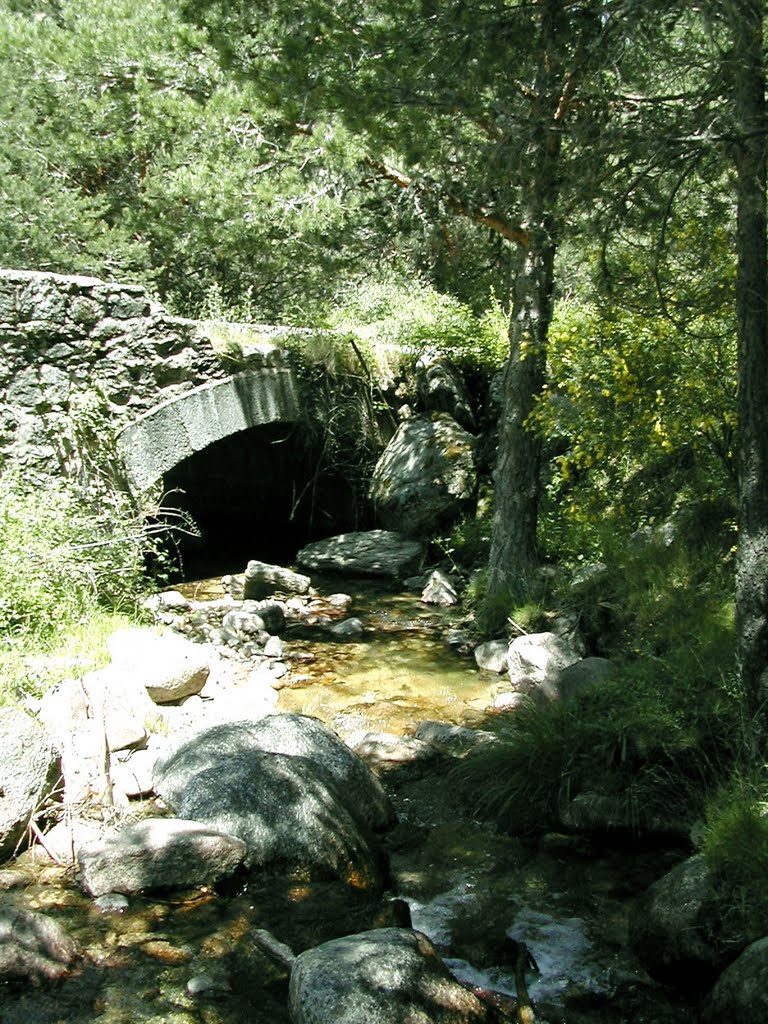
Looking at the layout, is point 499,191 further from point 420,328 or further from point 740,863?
point 740,863

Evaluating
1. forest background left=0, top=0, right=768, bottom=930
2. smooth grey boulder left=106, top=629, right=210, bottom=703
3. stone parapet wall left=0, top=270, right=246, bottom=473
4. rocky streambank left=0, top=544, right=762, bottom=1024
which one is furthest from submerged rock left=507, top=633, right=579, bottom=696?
stone parapet wall left=0, top=270, right=246, bottom=473

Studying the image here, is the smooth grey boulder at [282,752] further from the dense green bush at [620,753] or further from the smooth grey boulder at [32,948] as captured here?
the smooth grey boulder at [32,948]

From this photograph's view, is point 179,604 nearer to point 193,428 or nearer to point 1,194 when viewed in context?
point 193,428

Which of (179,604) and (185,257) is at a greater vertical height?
(185,257)

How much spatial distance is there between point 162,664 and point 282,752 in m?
1.79

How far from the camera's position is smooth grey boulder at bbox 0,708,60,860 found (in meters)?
3.98

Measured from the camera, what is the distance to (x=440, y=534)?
9.75 metres

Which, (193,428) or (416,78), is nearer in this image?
(416,78)

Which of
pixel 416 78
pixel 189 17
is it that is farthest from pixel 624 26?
pixel 189 17

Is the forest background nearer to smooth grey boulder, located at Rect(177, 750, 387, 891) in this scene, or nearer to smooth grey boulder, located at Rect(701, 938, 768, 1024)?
smooth grey boulder, located at Rect(701, 938, 768, 1024)

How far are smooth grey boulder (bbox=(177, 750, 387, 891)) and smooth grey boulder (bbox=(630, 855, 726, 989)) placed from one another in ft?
3.37

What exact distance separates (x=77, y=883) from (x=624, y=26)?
390cm

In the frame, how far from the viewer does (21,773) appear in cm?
408

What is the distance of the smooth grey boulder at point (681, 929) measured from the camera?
3.24m
